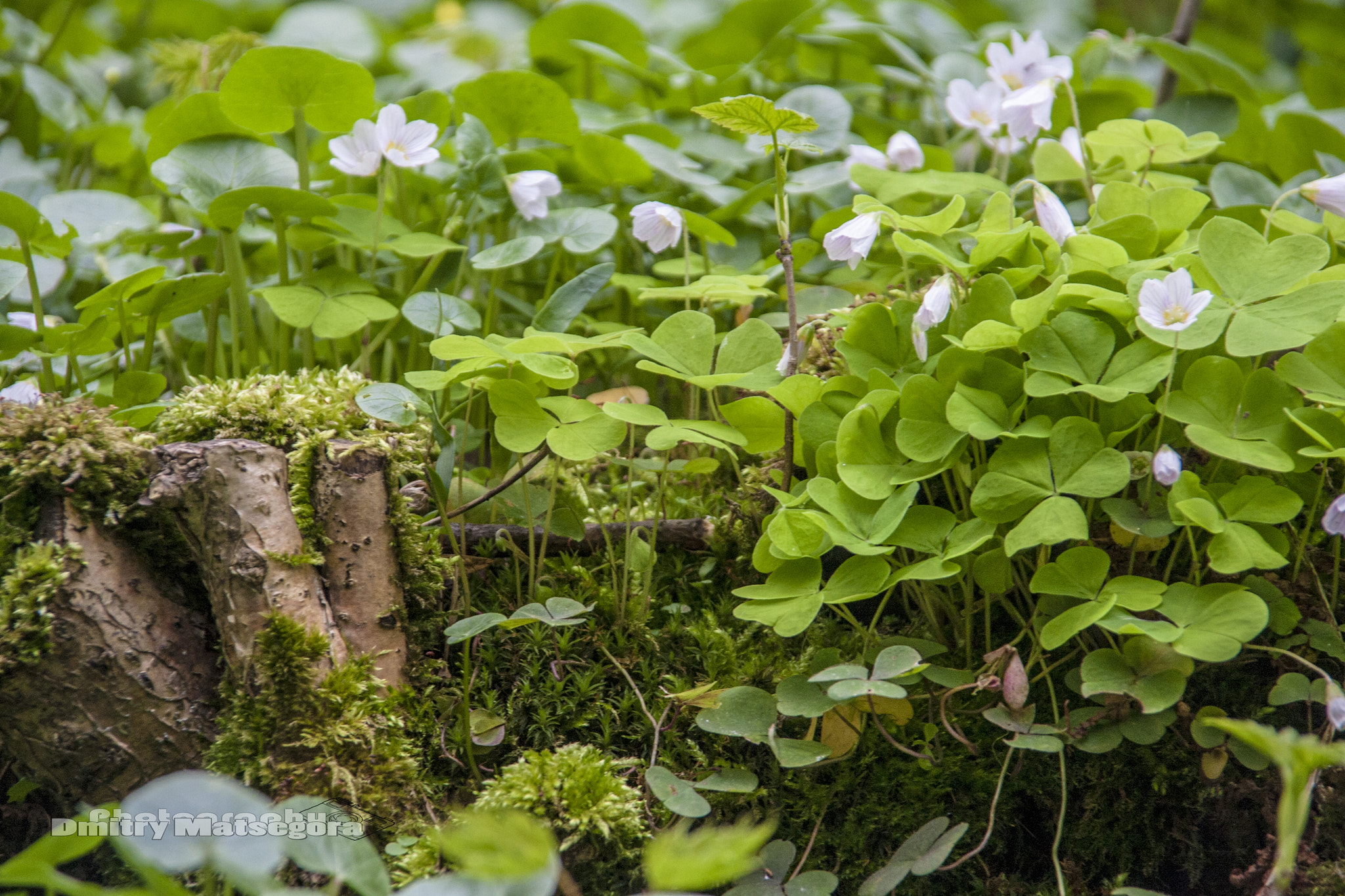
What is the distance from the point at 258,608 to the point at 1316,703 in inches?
51.3

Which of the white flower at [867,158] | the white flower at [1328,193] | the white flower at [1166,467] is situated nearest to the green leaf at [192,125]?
the white flower at [867,158]

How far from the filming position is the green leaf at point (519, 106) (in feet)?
5.19

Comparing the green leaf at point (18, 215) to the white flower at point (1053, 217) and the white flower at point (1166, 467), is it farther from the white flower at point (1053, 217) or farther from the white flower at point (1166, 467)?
the white flower at point (1166, 467)

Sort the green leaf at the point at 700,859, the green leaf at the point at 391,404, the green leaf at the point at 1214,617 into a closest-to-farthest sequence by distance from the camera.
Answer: the green leaf at the point at 700,859 < the green leaf at the point at 1214,617 < the green leaf at the point at 391,404

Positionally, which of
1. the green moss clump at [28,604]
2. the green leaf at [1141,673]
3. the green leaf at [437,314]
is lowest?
the green leaf at [1141,673]

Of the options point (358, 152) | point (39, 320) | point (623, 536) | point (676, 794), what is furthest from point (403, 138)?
point (676, 794)

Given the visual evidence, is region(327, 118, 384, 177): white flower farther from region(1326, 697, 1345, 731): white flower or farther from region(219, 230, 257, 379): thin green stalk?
region(1326, 697, 1345, 731): white flower

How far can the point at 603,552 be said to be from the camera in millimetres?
1328

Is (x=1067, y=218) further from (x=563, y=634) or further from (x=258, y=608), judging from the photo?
(x=258, y=608)

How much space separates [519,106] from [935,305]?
3.15 ft

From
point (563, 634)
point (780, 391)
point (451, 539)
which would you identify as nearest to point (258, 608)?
point (451, 539)

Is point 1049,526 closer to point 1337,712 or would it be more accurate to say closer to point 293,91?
Result: point 1337,712

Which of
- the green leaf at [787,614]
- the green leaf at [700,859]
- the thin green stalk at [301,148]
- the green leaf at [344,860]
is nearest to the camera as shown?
the green leaf at [700,859]

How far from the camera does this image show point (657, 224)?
131cm
